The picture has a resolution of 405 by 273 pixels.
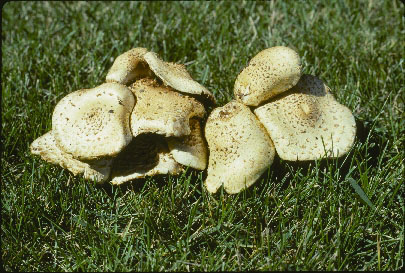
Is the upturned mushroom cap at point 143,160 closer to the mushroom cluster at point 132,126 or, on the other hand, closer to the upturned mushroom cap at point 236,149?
the mushroom cluster at point 132,126

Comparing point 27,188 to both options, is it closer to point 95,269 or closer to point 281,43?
point 95,269

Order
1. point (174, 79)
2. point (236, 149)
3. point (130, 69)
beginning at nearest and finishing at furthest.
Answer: point (236, 149)
point (174, 79)
point (130, 69)

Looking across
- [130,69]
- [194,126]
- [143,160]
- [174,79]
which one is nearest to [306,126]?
[194,126]

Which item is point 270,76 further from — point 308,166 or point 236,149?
point 308,166

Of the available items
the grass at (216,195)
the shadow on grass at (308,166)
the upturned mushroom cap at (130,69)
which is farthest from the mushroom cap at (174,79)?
the shadow on grass at (308,166)

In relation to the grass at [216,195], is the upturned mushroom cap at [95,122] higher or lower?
higher
